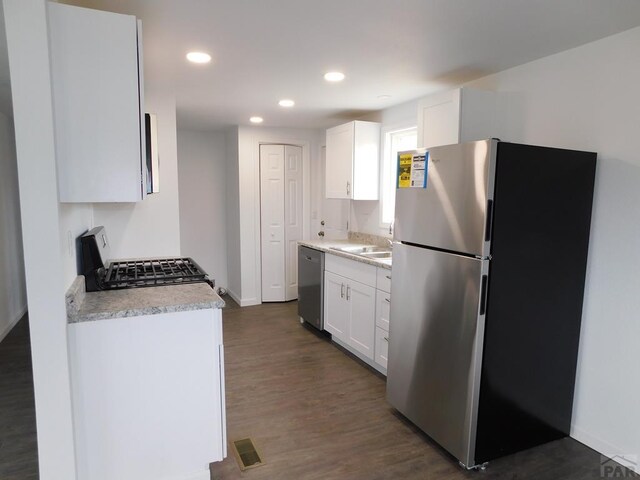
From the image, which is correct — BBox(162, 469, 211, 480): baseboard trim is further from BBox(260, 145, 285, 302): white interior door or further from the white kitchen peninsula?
BBox(260, 145, 285, 302): white interior door

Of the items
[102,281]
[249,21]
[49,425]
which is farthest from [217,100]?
[49,425]

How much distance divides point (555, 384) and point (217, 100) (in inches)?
133

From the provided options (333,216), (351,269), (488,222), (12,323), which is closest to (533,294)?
(488,222)

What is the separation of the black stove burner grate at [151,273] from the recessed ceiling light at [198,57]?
51.8 inches

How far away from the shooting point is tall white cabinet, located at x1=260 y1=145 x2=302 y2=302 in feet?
17.3

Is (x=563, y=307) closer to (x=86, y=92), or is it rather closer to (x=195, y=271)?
(x=195, y=271)

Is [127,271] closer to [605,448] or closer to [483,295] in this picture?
[483,295]

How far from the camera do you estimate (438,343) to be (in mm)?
2307

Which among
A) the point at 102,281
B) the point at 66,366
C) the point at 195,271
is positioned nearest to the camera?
the point at 66,366

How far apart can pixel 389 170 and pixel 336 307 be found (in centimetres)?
148

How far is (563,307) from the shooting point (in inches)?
91.0

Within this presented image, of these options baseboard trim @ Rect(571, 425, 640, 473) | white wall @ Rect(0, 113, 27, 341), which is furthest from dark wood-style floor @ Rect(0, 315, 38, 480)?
baseboard trim @ Rect(571, 425, 640, 473)

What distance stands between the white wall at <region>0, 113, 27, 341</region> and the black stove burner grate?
231 cm

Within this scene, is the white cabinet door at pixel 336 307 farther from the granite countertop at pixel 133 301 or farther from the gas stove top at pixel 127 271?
the granite countertop at pixel 133 301
